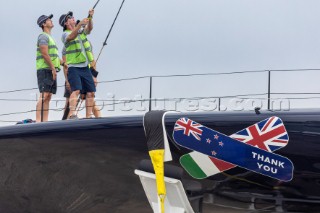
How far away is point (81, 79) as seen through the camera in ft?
20.7

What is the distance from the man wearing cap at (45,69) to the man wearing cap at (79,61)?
163 mm

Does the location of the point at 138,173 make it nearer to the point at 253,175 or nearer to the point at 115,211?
the point at 115,211

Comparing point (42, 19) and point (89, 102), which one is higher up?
point (42, 19)

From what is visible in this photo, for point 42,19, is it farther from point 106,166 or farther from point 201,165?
point 201,165

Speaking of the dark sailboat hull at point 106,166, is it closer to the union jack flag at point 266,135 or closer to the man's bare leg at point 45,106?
the union jack flag at point 266,135

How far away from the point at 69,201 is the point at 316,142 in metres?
2.14

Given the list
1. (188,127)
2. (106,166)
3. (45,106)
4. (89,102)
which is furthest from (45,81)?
(188,127)

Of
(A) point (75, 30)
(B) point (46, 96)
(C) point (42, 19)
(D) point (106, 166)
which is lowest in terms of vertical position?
(D) point (106, 166)

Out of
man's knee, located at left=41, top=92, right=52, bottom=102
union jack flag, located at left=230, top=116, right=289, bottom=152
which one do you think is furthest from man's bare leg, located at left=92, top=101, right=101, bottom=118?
union jack flag, located at left=230, top=116, right=289, bottom=152

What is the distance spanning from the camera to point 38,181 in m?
5.76

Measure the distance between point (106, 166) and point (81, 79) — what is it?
1.18 m

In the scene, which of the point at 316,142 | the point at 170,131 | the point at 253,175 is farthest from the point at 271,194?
the point at 170,131

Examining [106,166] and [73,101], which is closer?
[106,166]

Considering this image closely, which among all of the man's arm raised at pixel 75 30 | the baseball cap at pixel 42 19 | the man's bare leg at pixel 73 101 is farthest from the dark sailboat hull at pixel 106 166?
the baseball cap at pixel 42 19
